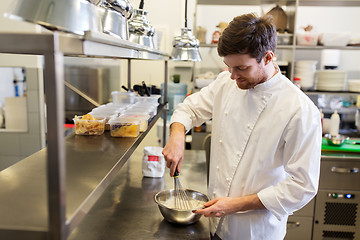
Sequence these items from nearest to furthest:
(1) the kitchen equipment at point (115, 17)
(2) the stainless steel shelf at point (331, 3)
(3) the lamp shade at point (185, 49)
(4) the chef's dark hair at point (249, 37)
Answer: (1) the kitchen equipment at point (115, 17) < (4) the chef's dark hair at point (249, 37) < (3) the lamp shade at point (185, 49) < (2) the stainless steel shelf at point (331, 3)

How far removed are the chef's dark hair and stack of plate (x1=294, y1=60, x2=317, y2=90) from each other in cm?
230

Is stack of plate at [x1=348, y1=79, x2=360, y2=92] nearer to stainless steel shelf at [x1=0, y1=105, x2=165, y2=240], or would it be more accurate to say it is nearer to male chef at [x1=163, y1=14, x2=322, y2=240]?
male chef at [x1=163, y1=14, x2=322, y2=240]

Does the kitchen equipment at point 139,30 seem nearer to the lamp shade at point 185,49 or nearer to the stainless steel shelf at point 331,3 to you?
the lamp shade at point 185,49

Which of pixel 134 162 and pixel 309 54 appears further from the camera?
pixel 309 54

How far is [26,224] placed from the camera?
2.34ft

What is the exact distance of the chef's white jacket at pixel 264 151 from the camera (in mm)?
1351

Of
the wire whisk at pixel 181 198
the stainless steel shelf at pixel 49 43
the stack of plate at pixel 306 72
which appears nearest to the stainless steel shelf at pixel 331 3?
the stack of plate at pixel 306 72

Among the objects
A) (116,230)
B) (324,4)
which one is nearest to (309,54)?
(324,4)

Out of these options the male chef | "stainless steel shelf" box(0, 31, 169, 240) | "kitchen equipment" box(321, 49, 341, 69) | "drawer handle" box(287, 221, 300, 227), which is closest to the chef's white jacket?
the male chef

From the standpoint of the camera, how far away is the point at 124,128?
1485 millimetres

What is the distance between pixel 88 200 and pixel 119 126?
713 mm

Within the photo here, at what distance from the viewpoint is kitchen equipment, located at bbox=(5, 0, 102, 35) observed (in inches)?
25.1

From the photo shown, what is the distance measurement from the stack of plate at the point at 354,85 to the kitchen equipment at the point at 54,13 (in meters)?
3.41

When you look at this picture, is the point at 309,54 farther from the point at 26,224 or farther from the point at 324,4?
the point at 26,224
